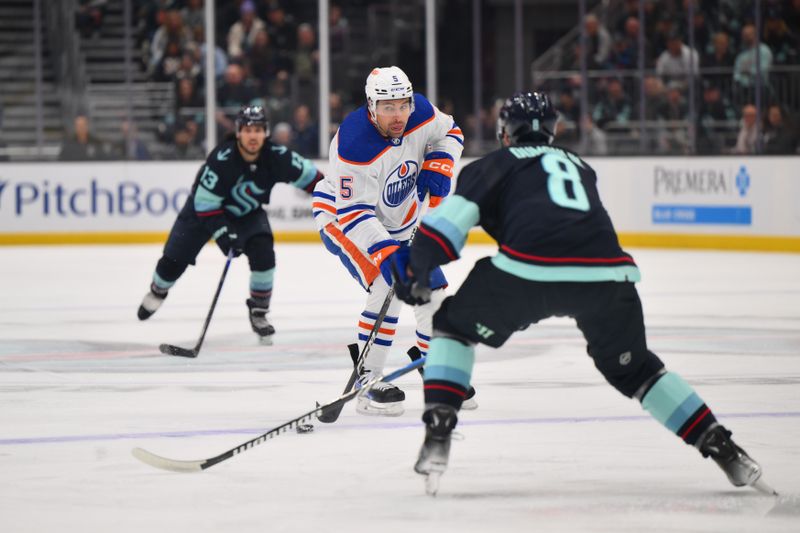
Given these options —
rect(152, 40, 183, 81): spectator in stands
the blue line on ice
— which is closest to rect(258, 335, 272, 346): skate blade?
the blue line on ice

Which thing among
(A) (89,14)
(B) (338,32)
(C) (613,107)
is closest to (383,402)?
(C) (613,107)

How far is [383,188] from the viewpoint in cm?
476

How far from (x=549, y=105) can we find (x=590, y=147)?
8.79 meters

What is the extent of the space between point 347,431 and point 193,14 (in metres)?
9.77

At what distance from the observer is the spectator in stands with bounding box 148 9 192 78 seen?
13266 mm

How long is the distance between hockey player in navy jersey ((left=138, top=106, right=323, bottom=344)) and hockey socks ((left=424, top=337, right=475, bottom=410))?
304cm

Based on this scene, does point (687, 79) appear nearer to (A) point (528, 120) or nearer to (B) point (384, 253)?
(B) point (384, 253)

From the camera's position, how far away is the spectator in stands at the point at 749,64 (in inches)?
441

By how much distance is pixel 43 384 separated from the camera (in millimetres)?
5176

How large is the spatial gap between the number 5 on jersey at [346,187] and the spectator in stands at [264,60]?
8713mm

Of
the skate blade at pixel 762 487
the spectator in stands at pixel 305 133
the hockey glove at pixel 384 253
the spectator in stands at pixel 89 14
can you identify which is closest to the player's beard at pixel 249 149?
the hockey glove at pixel 384 253

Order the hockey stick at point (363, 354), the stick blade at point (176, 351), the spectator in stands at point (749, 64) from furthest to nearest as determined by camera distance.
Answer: the spectator in stands at point (749, 64)
the stick blade at point (176, 351)
the hockey stick at point (363, 354)

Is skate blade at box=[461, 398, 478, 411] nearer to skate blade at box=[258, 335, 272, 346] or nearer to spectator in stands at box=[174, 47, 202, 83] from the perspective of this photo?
skate blade at box=[258, 335, 272, 346]

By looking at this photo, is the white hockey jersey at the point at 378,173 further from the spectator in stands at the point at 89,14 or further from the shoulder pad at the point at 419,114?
the spectator in stands at the point at 89,14
